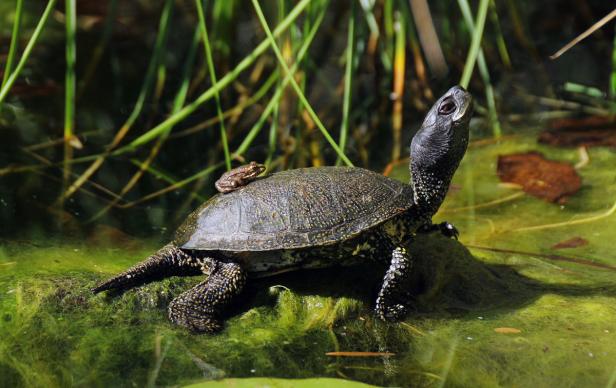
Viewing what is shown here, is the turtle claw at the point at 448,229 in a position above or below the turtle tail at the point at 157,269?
below

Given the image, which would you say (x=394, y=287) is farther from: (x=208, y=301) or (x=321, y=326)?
(x=208, y=301)

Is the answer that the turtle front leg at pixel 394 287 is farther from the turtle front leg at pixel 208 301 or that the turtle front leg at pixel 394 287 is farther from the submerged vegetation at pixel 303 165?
the turtle front leg at pixel 208 301

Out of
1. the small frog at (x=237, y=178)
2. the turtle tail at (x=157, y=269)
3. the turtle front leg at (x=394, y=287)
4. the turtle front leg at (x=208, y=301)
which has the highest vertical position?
the small frog at (x=237, y=178)

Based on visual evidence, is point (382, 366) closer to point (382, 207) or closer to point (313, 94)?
point (382, 207)

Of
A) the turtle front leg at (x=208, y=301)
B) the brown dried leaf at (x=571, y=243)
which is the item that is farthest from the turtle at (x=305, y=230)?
the brown dried leaf at (x=571, y=243)

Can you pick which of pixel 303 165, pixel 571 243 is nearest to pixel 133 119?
pixel 303 165

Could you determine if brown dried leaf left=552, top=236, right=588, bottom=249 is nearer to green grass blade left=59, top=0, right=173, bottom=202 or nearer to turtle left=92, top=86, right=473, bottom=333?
turtle left=92, top=86, right=473, bottom=333
